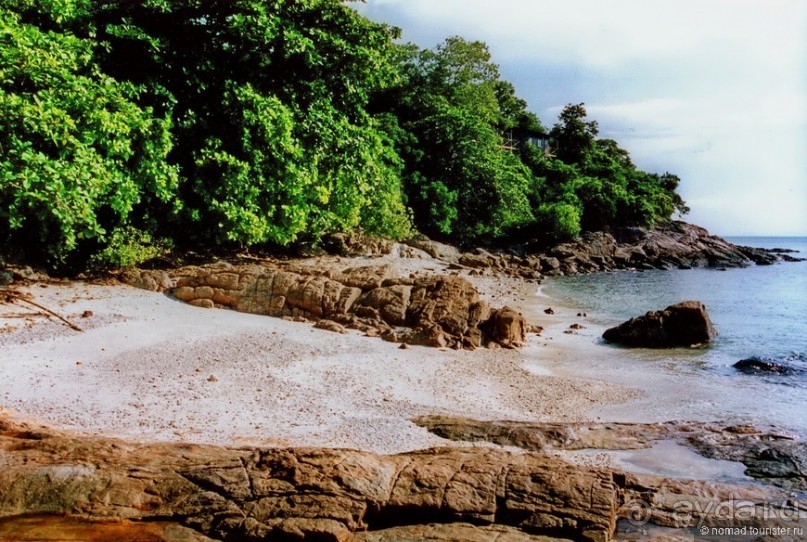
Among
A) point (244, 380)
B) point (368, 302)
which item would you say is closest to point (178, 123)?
point (368, 302)

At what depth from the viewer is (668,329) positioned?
15547mm

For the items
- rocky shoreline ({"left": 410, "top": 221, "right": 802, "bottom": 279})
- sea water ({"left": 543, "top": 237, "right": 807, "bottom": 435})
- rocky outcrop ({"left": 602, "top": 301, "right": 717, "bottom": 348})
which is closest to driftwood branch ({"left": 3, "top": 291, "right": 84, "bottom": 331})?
sea water ({"left": 543, "top": 237, "right": 807, "bottom": 435})

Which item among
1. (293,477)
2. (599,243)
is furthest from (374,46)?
(599,243)

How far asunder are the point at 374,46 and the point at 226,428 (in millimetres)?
14538

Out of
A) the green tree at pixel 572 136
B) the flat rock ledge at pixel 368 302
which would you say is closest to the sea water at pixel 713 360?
the flat rock ledge at pixel 368 302

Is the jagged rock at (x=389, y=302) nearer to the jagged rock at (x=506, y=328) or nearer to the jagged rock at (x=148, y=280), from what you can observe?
the jagged rock at (x=506, y=328)

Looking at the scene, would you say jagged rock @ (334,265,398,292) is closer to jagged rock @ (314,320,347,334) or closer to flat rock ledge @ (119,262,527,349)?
flat rock ledge @ (119,262,527,349)

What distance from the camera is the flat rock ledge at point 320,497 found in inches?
186

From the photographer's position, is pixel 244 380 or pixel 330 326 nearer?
pixel 244 380

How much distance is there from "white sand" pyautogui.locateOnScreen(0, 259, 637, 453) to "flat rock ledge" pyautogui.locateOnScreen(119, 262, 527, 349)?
1.55 feet

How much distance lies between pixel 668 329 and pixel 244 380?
11707 millimetres

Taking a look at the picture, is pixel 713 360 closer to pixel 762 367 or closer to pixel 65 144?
pixel 762 367

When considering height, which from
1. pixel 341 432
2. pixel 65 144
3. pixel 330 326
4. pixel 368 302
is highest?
pixel 65 144

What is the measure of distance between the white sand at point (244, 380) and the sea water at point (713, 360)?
80 centimetres
